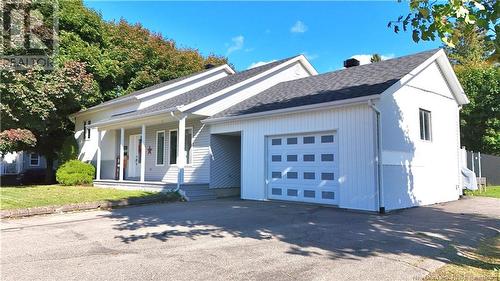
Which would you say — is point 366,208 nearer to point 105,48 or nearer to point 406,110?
point 406,110

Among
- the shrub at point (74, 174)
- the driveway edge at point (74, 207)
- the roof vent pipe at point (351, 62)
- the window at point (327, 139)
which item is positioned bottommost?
the driveway edge at point (74, 207)

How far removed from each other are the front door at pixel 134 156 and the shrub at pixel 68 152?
424cm

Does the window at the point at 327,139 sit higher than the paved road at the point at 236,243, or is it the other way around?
the window at the point at 327,139

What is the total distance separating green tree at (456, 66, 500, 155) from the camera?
23422 millimetres

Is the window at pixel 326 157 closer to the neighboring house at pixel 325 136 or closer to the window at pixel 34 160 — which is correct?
the neighboring house at pixel 325 136

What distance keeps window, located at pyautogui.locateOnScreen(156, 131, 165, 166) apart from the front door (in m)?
2.04

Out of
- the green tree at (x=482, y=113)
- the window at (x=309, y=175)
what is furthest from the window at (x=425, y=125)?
the green tree at (x=482, y=113)

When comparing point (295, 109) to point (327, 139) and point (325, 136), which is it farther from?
point (327, 139)

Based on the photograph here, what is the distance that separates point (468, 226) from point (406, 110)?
465cm

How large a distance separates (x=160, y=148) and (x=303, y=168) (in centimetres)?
875

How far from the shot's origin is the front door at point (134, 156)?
68.6 feet

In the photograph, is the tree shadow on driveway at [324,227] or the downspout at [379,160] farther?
the downspout at [379,160]

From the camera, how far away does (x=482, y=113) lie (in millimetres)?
23938

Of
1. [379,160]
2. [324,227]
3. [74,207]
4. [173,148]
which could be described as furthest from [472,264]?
[173,148]
